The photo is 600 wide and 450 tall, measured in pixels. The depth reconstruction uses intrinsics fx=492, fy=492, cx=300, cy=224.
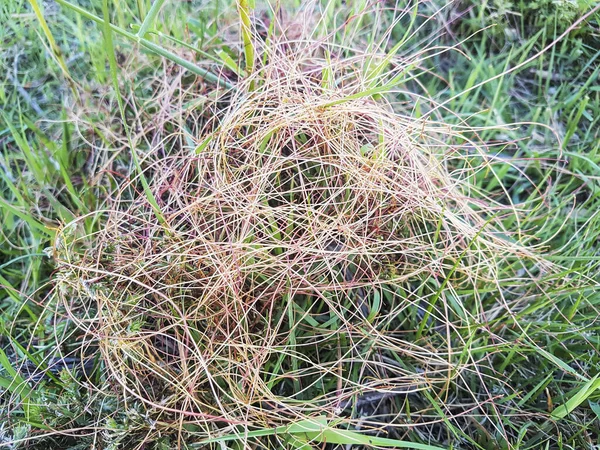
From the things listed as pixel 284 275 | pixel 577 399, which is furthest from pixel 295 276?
pixel 577 399

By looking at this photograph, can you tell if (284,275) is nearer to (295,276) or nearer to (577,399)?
(295,276)

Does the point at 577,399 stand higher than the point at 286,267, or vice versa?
the point at 286,267

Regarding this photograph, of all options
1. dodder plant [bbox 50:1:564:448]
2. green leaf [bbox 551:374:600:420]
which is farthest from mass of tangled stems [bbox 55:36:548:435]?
green leaf [bbox 551:374:600:420]

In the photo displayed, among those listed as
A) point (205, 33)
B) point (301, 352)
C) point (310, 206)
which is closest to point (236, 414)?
point (301, 352)

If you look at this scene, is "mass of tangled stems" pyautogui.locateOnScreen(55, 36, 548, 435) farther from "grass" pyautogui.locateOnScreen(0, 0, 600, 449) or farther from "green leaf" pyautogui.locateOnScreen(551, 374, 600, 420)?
"green leaf" pyautogui.locateOnScreen(551, 374, 600, 420)

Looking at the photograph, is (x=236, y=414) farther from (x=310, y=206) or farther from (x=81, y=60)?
(x=81, y=60)

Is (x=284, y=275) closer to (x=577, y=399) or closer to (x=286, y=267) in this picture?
(x=286, y=267)

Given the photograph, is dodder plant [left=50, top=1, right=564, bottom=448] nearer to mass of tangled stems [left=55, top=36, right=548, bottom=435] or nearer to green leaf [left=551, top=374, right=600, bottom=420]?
mass of tangled stems [left=55, top=36, right=548, bottom=435]
